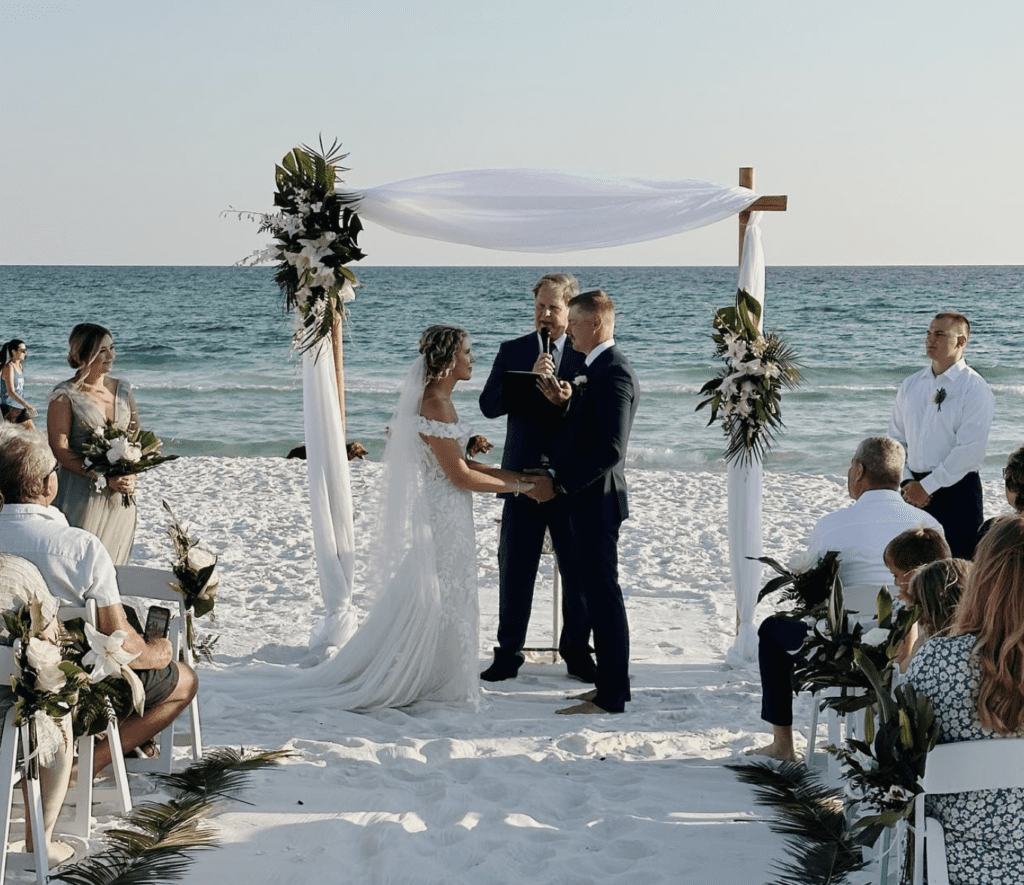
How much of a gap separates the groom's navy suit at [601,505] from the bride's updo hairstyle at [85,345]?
90.0 inches

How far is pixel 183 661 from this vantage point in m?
4.96

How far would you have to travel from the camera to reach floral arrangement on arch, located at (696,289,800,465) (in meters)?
6.27

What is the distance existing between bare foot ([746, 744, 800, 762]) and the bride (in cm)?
136

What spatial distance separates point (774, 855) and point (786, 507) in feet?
24.8

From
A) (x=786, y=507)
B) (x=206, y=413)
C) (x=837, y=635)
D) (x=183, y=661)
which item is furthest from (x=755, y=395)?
(x=206, y=413)

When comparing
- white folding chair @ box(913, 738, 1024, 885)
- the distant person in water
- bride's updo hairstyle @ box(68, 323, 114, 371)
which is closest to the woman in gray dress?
bride's updo hairstyle @ box(68, 323, 114, 371)

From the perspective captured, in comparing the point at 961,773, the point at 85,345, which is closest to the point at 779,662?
the point at 961,773

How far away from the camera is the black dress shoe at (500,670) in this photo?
622 cm

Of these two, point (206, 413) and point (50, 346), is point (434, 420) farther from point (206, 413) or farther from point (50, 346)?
point (50, 346)

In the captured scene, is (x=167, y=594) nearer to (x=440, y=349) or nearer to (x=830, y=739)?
(x=440, y=349)

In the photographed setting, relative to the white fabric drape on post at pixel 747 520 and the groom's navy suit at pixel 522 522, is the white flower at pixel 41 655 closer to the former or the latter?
the groom's navy suit at pixel 522 522

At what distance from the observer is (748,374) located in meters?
6.29

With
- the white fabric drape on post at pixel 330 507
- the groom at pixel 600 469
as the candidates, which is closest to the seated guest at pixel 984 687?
the groom at pixel 600 469

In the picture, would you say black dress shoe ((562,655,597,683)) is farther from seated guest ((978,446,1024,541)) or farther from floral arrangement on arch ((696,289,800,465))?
seated guest ((978,446,1024,541))
